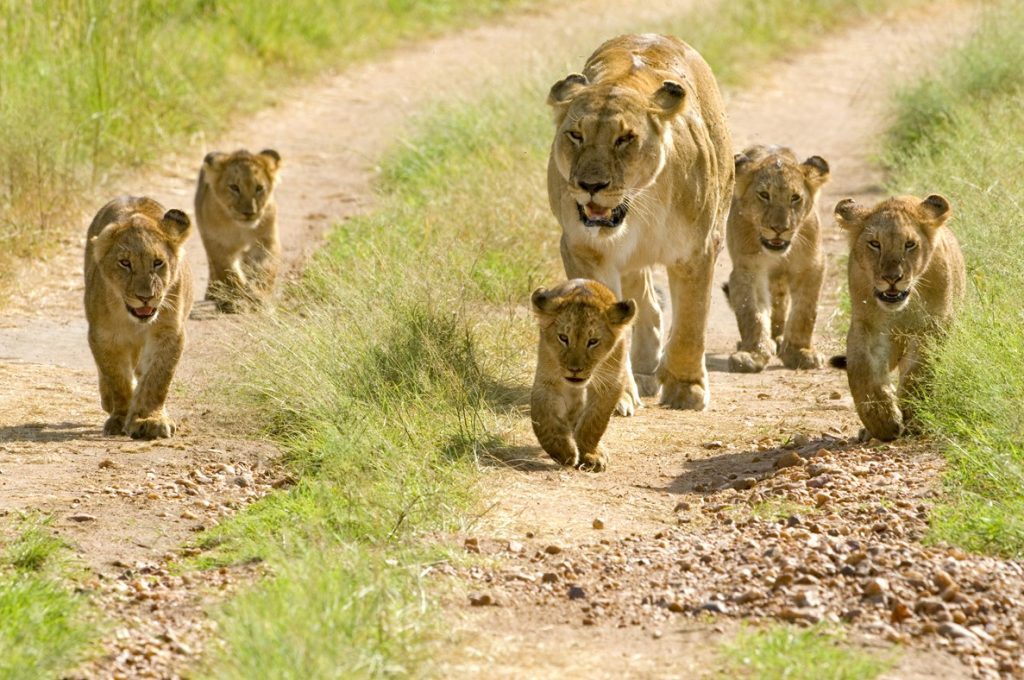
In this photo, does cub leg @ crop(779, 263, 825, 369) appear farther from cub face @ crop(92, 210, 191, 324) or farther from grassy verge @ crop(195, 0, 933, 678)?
cub face @ crop(92, 210, 191, 324)

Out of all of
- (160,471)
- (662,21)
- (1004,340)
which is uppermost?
(662,21)

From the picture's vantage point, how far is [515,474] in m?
7.13

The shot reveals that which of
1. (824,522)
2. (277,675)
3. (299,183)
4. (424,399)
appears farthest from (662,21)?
(277,675)

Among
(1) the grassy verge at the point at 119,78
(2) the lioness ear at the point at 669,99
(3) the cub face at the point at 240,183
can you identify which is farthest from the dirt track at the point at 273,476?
(2) the lioness ear at the point at 669,99

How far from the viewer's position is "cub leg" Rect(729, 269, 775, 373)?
9.81 m

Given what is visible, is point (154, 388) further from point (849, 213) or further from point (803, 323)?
point (803, 323)

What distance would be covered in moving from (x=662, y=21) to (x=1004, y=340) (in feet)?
40.9

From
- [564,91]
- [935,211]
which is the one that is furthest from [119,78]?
[935,211]

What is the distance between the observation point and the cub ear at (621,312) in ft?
23.4

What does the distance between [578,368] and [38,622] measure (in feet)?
8.69

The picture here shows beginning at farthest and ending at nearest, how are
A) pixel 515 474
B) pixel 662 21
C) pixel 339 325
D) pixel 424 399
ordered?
pixel 662 21, pixel 339 325, pixel 424 399, pixel 515 474

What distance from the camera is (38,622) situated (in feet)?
16.8

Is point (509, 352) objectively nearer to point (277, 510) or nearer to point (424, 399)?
point (424, 399)

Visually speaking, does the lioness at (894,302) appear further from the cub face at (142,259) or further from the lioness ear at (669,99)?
the cub face at (142,259)
